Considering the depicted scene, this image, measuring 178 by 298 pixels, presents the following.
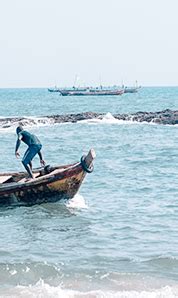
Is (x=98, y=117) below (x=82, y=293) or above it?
below

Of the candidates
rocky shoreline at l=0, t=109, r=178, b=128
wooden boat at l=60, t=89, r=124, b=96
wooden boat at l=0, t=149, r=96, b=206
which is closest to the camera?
wooden boat at l=0, t=149, r=96, b=206

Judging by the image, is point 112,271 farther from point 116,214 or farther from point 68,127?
point 68,127

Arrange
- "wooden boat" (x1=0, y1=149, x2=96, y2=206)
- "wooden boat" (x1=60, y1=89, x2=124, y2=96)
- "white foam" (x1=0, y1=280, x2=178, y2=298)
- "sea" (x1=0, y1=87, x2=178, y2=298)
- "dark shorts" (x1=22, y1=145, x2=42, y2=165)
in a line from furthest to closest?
"wooden boat" (x1=60, y1=89, x2=124, y2=96) < "dark shorts" (x1=22, y1=145, x2=42, y2=165) < "wooden boat" (x1=0, y1=149, x2=96, y2=206) < "sea" (x1=0, y1=87, x2=178, y2=298) < "white foam" (x1=0, y1=280, x2=178, y2=298)

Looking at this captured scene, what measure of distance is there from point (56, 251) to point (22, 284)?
77.2 inches

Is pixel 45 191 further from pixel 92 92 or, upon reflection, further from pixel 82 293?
pixel 92 92

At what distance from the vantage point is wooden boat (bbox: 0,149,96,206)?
54.6 feet

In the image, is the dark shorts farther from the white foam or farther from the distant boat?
the distant boat

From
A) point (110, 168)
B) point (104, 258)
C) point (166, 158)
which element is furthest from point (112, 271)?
point (166, 158)

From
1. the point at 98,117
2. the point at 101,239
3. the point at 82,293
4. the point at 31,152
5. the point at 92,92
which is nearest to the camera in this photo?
the point at 82,293

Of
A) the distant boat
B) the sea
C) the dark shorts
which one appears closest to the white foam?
the sea

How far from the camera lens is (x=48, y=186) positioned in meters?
16.9

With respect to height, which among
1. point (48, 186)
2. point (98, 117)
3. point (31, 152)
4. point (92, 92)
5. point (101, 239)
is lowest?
point (92, 92)

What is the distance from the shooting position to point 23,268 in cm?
1200

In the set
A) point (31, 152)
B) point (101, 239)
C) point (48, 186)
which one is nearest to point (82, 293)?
point (101, 239)
